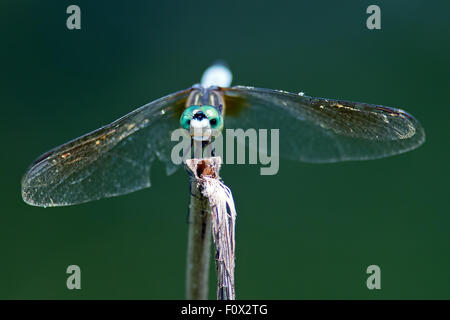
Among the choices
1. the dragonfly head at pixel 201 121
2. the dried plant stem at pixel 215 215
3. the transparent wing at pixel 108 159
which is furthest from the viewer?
the transparent wing at pixel 108 159

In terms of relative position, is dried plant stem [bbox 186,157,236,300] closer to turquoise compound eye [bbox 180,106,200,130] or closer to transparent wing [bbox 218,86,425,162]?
turquoise compound eye [bbox 180,106,200,130]

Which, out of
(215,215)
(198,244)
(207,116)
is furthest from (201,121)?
(198,244)

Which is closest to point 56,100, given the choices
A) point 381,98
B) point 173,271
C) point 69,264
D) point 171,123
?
point 69,264

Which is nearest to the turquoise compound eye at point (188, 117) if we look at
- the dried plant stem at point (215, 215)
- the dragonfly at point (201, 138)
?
the dragonfly at point (201, 138)

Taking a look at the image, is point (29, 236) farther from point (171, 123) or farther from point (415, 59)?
point (415, 59)

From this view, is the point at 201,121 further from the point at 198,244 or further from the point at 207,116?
the point at 198,244

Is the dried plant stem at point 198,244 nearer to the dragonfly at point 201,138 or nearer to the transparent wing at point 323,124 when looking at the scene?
the dragonfly at point 201,138

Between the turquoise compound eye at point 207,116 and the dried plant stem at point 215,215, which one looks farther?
the turquoise compound eye at point 207,116
